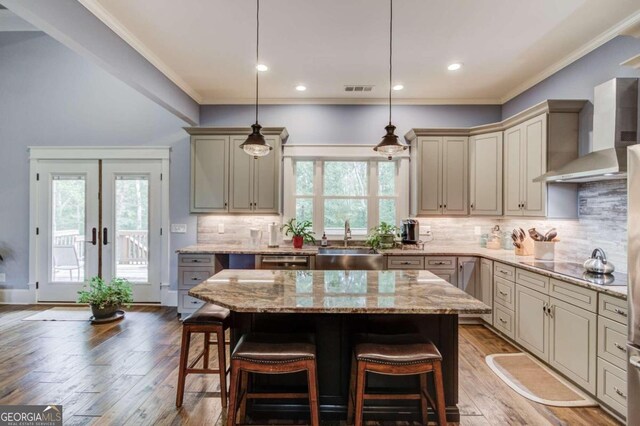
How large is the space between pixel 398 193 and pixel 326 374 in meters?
3.08

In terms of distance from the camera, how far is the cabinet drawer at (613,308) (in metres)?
2.04

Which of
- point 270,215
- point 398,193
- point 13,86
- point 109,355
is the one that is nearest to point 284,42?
point 270,215

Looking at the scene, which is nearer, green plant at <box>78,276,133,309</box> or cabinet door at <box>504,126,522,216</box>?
cabinet door at <box>504,126,522,216</box>

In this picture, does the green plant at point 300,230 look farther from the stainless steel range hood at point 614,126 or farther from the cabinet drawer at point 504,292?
the stainless steel range hood at point 614,126

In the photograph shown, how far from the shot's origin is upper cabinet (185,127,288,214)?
4254 mm

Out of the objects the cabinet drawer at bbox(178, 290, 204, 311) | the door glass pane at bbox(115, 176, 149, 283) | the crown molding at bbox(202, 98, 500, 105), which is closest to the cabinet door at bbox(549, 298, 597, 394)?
the crown molding at bbox(202, 98, 500, 105)

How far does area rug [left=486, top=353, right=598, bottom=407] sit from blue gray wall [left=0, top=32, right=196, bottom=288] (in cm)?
469

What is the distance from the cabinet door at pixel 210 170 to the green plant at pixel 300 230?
915mm

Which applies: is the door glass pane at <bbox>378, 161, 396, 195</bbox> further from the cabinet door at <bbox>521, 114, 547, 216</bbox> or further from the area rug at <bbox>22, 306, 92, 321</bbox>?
the area rug at <bbox>22, 306, 92, 321</bbox>

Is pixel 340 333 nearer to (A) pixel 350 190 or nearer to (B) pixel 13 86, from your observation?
(A) pixel 350 190

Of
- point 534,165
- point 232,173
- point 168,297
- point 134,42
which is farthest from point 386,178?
point 168,297

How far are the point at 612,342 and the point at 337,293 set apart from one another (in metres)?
1.94

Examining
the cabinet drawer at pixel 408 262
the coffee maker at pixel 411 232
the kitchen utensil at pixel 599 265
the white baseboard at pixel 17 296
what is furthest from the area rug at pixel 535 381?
the white baseboard at pixel 17 296

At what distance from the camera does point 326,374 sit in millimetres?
2068
